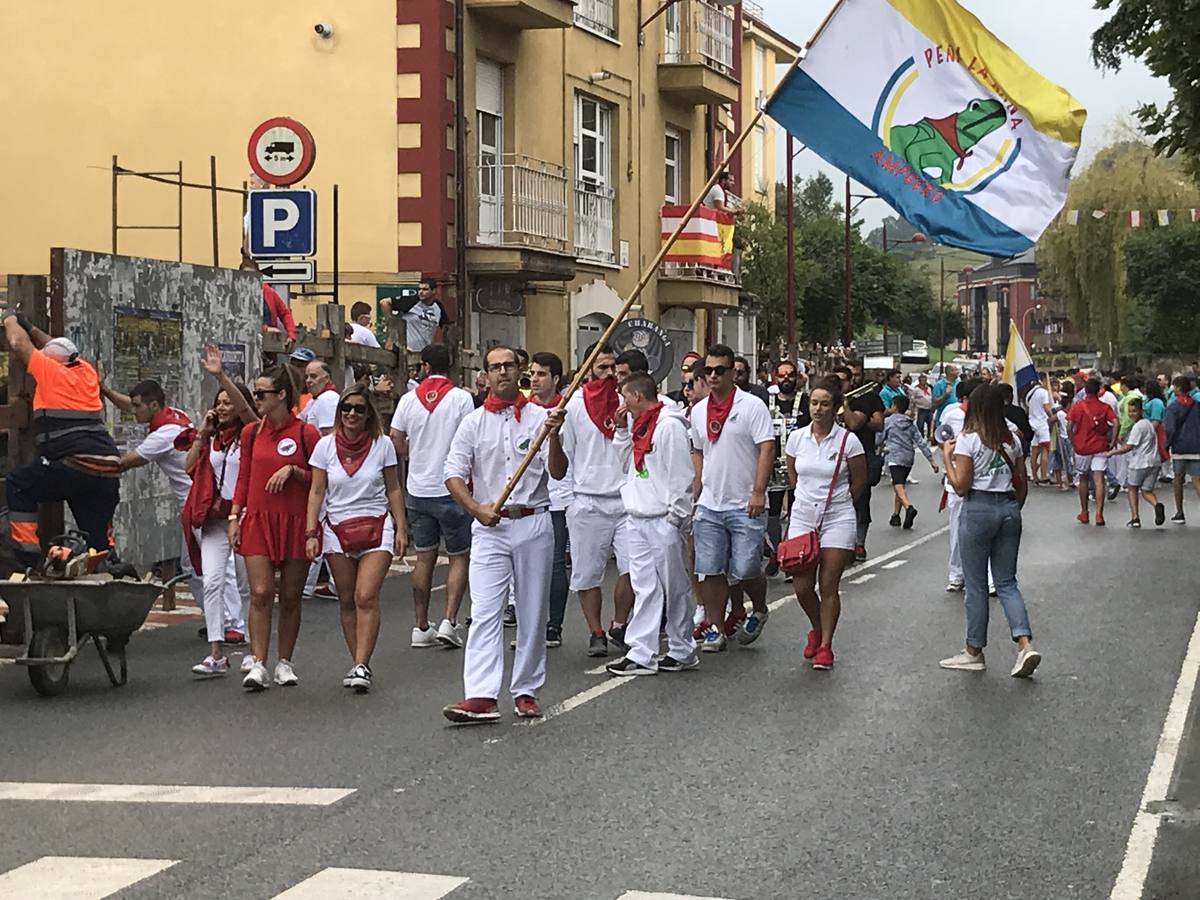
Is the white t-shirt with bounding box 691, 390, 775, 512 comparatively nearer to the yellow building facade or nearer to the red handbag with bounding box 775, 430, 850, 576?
the red handbag with bounding box 775, 430, 850, 576

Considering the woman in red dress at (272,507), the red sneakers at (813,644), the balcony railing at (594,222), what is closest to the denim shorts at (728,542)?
the red sneakers at (813,644)

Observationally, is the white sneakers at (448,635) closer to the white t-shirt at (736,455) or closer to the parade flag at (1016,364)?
the white t-shirt at (736,455)

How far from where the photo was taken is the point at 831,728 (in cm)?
973

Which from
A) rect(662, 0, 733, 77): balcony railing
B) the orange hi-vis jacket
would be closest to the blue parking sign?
the orange hi-vis jacket

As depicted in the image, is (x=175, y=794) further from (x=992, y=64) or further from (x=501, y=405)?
(x=992, y=64)

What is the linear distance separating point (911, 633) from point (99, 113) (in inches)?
733

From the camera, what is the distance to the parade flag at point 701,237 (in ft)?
119

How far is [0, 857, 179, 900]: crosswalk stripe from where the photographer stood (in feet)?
21.3

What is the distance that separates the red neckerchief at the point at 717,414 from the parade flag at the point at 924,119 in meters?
1.73

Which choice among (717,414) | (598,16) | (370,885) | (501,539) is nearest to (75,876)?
(370,885)

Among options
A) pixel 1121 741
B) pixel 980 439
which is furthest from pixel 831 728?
pixel 980 439

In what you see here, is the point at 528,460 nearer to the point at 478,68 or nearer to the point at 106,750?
the point at 106,750

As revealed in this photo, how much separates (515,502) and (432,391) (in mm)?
3295

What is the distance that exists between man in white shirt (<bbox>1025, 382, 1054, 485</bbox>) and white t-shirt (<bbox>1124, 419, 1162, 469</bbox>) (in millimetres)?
2652
